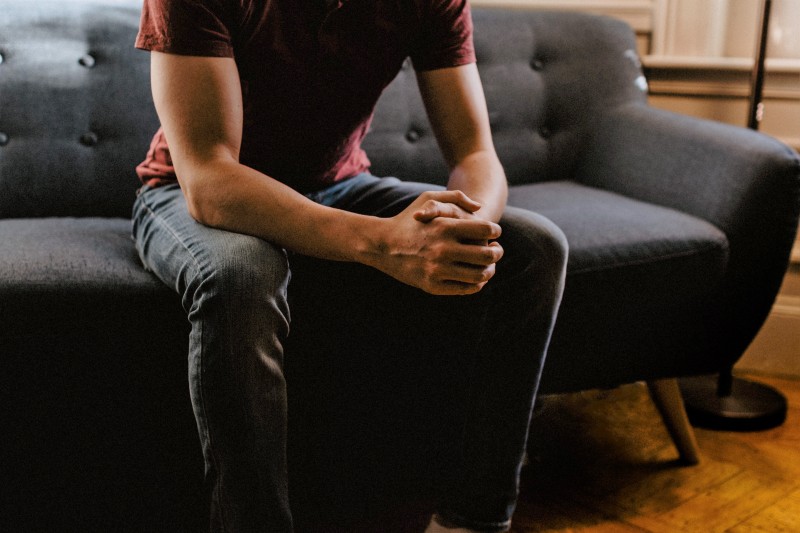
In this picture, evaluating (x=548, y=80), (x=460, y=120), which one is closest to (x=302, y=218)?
(x=460, y=120)

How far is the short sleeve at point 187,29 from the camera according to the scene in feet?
3.51

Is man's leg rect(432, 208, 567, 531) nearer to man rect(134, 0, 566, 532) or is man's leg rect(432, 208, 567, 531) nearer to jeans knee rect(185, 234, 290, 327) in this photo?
man rect(134, 0, 566, 532)

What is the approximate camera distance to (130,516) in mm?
1177

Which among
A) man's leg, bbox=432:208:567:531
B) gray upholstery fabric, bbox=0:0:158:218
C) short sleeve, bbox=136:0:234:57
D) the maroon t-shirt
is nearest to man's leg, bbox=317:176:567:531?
man's leg, bbox=432:208:567:531

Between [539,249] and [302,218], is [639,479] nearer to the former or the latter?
[539,249]

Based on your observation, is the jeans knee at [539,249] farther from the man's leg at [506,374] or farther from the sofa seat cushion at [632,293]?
the sofa seat cushion at [632,293]

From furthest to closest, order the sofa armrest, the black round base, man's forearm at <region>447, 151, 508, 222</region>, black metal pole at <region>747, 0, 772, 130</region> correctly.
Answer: black metal pole at <region>747, 0, 772, 130</region>
the black round base
the sofa armrest
man's forearm at <region>447, 151, 508, 222</region>

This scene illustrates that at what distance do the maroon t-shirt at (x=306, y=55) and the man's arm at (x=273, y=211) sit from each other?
0.16 feet

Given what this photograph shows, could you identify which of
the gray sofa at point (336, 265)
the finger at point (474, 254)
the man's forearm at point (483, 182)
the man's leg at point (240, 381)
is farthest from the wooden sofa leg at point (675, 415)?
the man's leg at point (240, 381)

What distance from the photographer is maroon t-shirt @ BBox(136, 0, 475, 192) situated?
1.09m

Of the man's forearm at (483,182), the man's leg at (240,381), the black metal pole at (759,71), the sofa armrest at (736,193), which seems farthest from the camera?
the black metal pole at (759,71)

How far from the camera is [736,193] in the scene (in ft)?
4.79

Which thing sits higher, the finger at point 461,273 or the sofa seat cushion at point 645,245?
the finger at point 461,273

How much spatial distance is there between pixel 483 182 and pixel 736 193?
52 cm
